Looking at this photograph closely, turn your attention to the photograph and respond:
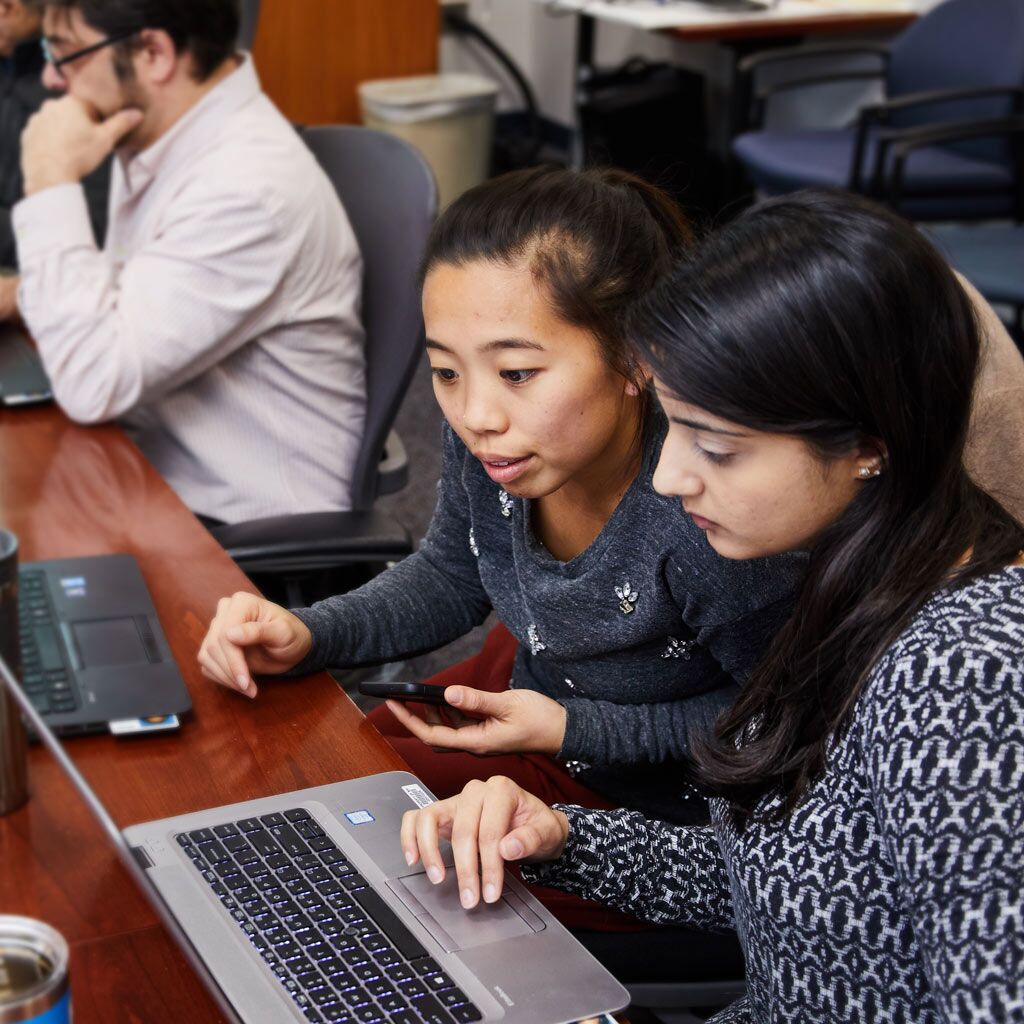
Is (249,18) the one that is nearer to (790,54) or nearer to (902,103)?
(902,103)

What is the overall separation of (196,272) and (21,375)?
28 centimetres

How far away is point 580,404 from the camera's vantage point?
1.17 meters

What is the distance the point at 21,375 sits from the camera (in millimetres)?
1834

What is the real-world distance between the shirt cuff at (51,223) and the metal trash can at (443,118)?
8.49 feet

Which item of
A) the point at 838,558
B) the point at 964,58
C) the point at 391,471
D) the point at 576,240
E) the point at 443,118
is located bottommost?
the point at 443,118

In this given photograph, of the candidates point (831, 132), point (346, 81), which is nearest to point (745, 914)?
point (831, 132)

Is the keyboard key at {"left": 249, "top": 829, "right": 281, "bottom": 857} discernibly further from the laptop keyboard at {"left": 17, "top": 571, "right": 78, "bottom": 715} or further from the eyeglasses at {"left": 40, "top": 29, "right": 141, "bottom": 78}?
the eyeglasses at {"left": 40, "top": 29, "right": 141, "bottom": 78}

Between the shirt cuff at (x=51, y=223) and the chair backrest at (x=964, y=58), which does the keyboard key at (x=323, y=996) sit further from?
the chair backrest at (x=964, y=58)

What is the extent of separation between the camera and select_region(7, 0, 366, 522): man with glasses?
175cm

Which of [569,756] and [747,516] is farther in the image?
[569,756]

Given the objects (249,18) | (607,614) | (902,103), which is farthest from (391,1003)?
(902,103)

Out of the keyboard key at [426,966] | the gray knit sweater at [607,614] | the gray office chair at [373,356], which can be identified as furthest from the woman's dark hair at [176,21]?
the keyboard key at [426,966]

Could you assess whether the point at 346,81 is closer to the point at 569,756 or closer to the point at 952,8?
the point at 952,8

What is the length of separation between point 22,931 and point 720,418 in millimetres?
491
